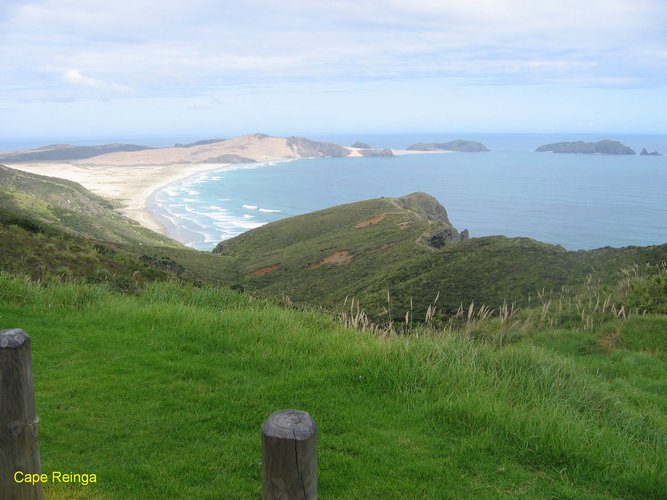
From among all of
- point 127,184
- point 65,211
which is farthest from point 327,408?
point 127,184

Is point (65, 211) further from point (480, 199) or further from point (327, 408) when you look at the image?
point (480, 199)

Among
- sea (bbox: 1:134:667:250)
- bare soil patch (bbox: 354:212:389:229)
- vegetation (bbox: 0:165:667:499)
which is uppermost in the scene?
vegetation (bbox: 0:165:667:499)

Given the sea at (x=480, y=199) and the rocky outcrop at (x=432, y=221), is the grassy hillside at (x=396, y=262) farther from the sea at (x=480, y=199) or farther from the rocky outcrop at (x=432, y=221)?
the sea at (x=480, y=199)

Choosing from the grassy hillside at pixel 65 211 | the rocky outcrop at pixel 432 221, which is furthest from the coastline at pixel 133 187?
the rocky outcrop at pixel 432 221

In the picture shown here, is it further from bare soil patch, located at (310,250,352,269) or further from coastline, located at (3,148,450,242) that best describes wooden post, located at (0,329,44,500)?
coastline, located at (3,148,450,242)

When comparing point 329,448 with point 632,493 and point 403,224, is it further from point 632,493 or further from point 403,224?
point 403,224

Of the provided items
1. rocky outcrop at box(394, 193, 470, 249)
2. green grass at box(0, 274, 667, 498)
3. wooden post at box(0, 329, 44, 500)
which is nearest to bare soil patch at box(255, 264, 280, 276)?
rocky outcrop at box(394, 193, 470, 249)
